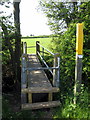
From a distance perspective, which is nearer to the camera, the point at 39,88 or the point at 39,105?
the point at 39,105

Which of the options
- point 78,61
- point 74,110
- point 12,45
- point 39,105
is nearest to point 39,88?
point 39,105

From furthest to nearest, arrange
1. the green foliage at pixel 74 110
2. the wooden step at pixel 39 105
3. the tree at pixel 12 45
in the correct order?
1. the tree at pixel 12 45
2. the wooden step at pixel 39 105
3. the green foliage at pixel 74 110

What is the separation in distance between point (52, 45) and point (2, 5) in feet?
8.60

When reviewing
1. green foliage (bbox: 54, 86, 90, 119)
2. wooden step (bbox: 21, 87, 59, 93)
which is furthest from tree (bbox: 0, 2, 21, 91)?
green foliage (bbox: 54, 86, 90, 119)

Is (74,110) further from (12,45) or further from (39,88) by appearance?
(12,45)

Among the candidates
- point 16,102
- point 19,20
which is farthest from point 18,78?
point 19,20

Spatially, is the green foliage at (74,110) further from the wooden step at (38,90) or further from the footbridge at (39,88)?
the wooden step at (38,90)

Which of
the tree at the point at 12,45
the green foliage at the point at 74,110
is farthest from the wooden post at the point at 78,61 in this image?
the tree at the point at 12,45

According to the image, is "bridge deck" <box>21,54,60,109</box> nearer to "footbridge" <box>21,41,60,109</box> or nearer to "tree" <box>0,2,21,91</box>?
"footbridge" <box>21,41,60,109</box>

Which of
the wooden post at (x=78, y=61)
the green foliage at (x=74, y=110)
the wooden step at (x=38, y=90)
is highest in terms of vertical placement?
the wooden post at (x=78, y=61)

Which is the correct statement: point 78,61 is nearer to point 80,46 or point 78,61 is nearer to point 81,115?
point 80,46

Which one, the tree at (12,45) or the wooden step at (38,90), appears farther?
the tree at (12,45)

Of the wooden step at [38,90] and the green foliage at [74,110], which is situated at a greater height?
the wooden step at [38,90]

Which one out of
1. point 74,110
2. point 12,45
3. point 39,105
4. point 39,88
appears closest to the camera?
point 74,110
